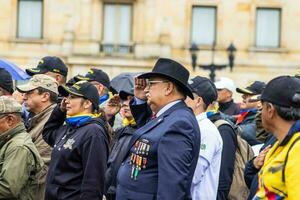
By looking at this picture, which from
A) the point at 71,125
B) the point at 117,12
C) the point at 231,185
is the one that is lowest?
the point at 231,185

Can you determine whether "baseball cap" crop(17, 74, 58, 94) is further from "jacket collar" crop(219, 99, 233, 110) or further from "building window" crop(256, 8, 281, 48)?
"building window" crop(256, 8, 281, 48)

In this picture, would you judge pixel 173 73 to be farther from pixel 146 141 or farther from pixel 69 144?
pixel 69 144

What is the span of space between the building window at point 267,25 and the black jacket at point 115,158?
1205 inches

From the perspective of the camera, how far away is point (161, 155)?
6773 mm

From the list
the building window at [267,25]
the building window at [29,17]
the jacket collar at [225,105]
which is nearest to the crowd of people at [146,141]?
the jacket collar at [225,105]

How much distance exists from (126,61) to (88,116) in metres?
29.0

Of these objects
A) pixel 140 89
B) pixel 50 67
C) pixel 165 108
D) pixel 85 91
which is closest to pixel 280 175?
pixel 165 108

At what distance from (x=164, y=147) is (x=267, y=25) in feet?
107

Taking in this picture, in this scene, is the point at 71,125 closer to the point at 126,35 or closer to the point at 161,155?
the point at 161,155

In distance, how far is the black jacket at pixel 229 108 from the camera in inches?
553

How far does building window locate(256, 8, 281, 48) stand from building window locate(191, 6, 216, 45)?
194 cm

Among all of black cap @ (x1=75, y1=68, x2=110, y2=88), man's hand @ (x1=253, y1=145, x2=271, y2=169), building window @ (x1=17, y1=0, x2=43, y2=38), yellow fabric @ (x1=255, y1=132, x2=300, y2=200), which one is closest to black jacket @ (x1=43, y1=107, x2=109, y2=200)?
man's hand @ (x1=253, y1=145, x2=271, y2=169)

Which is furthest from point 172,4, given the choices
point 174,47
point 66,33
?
point 66,33

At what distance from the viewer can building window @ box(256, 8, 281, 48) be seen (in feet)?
127
